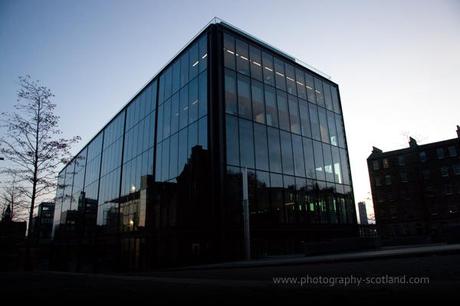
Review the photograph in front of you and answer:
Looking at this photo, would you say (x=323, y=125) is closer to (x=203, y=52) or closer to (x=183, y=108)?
(x=203, y=52)

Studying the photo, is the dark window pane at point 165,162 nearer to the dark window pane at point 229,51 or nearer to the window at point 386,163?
the dark window pane at point 229,51

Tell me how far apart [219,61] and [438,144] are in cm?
5132

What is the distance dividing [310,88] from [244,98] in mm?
10361

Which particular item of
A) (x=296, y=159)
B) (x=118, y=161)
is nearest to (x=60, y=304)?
(x=296, y=159)

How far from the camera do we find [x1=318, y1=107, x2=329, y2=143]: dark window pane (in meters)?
30.4

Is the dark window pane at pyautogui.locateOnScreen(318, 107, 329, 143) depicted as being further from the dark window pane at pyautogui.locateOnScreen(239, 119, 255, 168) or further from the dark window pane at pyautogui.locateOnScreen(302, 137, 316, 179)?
the dark window pane at pyautogui.locateOnScreen(239, 119, 255, 168)

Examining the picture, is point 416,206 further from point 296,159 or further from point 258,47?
point 258,47

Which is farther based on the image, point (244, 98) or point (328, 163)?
point (328, 163)

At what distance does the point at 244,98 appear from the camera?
24.0 metres

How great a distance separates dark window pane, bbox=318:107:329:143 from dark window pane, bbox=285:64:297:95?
406 centimetres

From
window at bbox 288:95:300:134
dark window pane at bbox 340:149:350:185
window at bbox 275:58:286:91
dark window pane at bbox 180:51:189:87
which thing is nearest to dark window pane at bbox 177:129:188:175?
dark window pane at bbox 180:51:189:87

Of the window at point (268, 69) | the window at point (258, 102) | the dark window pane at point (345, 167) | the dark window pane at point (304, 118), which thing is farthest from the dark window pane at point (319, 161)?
the window at point (268, 69)

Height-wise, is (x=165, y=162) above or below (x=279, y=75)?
below

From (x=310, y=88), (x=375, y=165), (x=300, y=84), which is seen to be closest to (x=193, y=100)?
(x=300, y=84)
